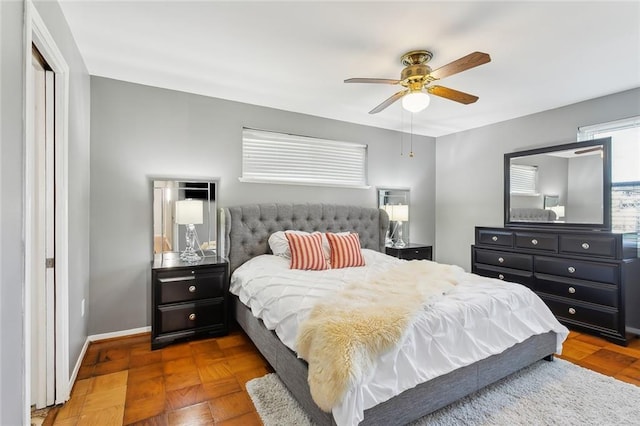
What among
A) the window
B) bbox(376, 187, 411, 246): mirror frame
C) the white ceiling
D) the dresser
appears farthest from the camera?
bbox(376, 187, 411, 246): mirror frame

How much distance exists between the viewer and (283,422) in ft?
5.95

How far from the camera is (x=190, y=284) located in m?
2.90

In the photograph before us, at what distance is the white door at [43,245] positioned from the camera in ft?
6.28

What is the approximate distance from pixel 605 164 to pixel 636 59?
1.08m

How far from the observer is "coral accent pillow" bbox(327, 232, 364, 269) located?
328cm

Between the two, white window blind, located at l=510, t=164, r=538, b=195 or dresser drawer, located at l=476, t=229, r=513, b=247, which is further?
white window blind, located at l=510, t=164, r=538, b=195

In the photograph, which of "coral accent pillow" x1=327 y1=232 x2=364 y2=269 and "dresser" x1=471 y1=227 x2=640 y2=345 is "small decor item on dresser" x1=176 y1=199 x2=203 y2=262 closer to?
"coral accent pillow" x1=327 y1=232 x2=364 y2=269

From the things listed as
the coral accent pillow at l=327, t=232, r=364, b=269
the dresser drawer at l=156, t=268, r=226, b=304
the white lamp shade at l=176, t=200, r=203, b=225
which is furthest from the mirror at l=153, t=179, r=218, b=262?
the coral accent pillow at l=327, t=232, r=364, b=269

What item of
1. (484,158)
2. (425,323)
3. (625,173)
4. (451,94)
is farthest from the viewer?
(484,158)

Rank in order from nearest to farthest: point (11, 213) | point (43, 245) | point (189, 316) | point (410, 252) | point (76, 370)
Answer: point (11, 213) < point (43, 245) < point (76, 370) < point (189, 316) < point (410, 252)

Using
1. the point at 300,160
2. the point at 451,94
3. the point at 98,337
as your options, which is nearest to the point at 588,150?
the point at 451,94

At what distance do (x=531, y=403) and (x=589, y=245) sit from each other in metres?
1.97

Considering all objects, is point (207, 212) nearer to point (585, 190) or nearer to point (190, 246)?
point (190, 246)

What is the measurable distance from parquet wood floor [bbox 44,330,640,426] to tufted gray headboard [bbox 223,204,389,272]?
0.90m
